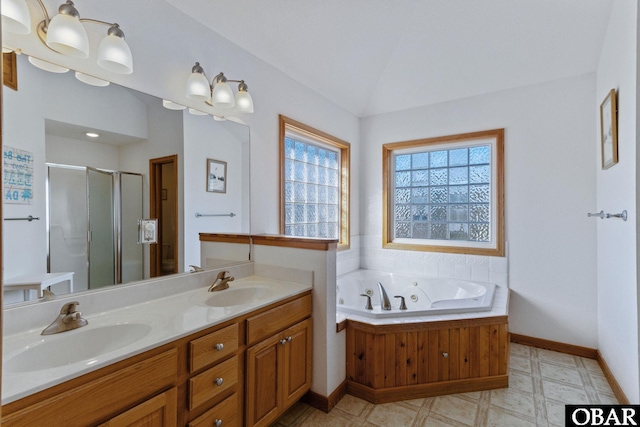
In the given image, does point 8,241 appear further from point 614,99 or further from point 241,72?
point 614,99

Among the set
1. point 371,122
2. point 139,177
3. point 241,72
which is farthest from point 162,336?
point 371,122

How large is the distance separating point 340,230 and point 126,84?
2382 millimetres

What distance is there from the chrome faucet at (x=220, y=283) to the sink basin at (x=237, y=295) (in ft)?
0.08

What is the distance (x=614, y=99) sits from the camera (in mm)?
1984

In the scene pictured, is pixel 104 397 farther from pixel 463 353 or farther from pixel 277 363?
pixel 463 353

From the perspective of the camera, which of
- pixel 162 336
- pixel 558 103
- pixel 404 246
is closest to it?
pixel 162 336

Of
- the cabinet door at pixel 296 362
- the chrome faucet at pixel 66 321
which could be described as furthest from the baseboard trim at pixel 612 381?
the chrome faucet at pixel 66 321

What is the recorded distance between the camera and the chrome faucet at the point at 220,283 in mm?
1865

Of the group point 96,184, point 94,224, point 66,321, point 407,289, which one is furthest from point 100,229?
point 407,289

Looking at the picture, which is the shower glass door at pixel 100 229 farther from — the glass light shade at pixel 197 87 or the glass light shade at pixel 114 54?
the glass light shade at pixel 197 87

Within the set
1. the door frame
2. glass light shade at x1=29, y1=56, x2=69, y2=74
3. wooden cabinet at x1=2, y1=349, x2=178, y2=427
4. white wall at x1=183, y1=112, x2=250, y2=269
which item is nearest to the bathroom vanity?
wooden cabinet at x1=2, y1=349, x2=178, y2=427

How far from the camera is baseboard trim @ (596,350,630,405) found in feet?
6.44

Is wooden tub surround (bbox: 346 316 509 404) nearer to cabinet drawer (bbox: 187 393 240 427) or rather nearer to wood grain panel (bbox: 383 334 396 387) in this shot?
wood grain panel (bbox: 383 334 396 387)

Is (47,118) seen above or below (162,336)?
above
